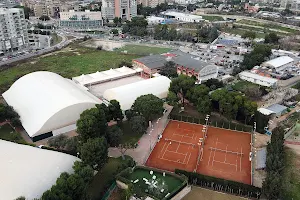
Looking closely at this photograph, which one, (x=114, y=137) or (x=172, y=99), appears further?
(x=172, y=99)

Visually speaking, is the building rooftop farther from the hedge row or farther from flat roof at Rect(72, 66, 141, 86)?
flat roof at Rect(72, 66, 141, 86)

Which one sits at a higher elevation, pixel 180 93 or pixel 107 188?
pixel 180 93

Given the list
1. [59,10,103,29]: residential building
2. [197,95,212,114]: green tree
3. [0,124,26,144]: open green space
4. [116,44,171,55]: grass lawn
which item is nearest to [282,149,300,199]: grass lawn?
[197,95,212,114]: green tree

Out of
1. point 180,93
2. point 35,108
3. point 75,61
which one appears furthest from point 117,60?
point 35,108

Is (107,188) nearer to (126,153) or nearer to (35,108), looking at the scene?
(126,153)

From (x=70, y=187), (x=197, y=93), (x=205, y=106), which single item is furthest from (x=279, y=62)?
→ (x=70, y=187)

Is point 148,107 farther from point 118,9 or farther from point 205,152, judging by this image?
point 118,9
